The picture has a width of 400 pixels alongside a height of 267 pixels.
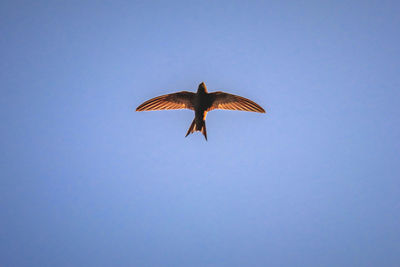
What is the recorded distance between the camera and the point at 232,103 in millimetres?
7430

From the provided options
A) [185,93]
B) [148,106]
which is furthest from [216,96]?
[148,106]

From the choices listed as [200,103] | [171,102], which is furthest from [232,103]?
[171,102]

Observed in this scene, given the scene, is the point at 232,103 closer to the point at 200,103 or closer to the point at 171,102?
the point at 200,103

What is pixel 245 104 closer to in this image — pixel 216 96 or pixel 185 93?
pixel 216 96

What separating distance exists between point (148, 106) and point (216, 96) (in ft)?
5.29

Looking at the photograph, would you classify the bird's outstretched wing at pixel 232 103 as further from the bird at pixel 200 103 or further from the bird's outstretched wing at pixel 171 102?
the bird's outstretched wing at pixel 171 102

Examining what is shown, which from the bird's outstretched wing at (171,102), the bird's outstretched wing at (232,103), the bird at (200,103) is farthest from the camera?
the bird's outstretched wing at (171,102)

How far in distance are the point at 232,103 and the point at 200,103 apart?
0.88 m

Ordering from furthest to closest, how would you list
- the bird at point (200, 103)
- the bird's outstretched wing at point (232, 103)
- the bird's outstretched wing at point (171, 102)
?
the bird's outstretched wing at point (171, 102), the bird's outstretched wing at point (232, 103), the bird at point (200, 103)

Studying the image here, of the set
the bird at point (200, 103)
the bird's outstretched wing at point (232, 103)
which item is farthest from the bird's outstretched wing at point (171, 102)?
the bird's outstretched wing at point (232, 103)

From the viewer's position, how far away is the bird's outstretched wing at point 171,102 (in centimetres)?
732

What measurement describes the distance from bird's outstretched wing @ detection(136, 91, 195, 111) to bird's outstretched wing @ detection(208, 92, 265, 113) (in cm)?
55

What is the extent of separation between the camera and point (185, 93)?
7246 mm

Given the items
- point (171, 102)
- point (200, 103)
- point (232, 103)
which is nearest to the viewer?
point (200, 103)
